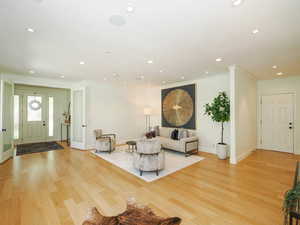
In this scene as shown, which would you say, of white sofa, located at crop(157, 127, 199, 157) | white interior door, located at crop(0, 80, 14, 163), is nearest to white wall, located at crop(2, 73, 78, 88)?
white interior door, located at crop(0, 80, 14, 163)

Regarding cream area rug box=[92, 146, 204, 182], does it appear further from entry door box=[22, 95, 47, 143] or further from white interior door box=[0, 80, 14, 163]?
entry door box=[22, 95, 47, 143]

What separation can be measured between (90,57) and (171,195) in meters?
3.33

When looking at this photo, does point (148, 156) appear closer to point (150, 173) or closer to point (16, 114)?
point (150, 173)

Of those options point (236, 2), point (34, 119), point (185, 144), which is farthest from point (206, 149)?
point (34, 119)

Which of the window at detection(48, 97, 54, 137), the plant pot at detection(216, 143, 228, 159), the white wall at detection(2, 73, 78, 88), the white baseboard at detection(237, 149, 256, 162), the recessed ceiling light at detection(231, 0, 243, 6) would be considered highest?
the recessed ceiling light at detection(231, 0, 243, 6)

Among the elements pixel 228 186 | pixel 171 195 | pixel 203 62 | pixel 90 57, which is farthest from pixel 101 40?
pixel 228 186

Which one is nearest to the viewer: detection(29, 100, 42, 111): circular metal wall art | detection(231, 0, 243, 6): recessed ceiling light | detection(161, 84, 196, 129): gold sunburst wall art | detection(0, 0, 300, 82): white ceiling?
detection(231, 0, 243, 6): recessed ceiling light

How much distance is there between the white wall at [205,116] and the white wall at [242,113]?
0.47 metres

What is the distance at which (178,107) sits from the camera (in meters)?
6.16

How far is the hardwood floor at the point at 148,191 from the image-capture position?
6.45 feet

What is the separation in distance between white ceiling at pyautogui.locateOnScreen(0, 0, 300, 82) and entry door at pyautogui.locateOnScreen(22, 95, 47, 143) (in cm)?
311

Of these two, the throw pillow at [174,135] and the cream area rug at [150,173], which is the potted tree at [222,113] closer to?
the cream area rug at [150,173]

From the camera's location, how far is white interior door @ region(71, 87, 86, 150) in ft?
18.1

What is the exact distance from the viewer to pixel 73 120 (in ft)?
19.2
